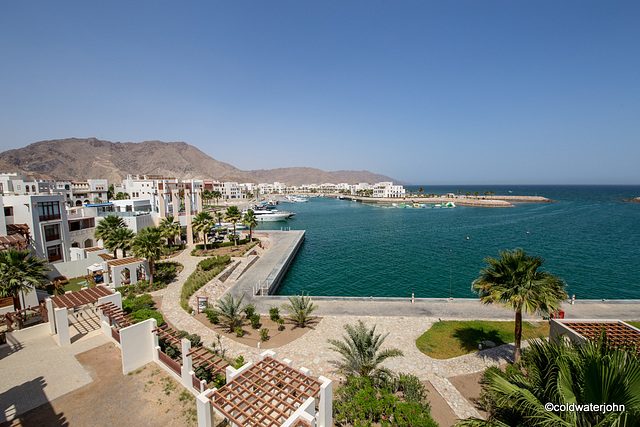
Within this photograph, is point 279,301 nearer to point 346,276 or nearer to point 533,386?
point 346,276

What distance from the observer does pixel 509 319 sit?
1728cm

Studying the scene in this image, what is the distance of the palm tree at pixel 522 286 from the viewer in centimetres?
1082

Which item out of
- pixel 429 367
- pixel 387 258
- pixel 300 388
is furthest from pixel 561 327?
pixel 387 258

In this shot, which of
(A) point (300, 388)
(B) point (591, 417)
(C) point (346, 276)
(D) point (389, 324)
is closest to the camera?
(B) point (591, 417)

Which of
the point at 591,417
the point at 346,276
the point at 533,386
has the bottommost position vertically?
the point at 346,276

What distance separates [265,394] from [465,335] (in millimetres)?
12347

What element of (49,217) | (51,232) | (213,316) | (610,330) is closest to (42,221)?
(49,217)

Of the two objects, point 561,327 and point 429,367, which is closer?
point 561,327

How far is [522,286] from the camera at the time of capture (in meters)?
11.1

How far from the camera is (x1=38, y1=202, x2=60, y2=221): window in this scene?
22.4 meters

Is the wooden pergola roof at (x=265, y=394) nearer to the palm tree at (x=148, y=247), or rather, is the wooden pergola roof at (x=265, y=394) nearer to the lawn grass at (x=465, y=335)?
the lawn grass at (x=465, y=335)

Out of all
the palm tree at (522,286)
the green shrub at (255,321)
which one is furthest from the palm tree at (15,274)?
the palm tree at (522,286)

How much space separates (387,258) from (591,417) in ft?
107

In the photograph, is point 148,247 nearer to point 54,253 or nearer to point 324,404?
point 54,253
